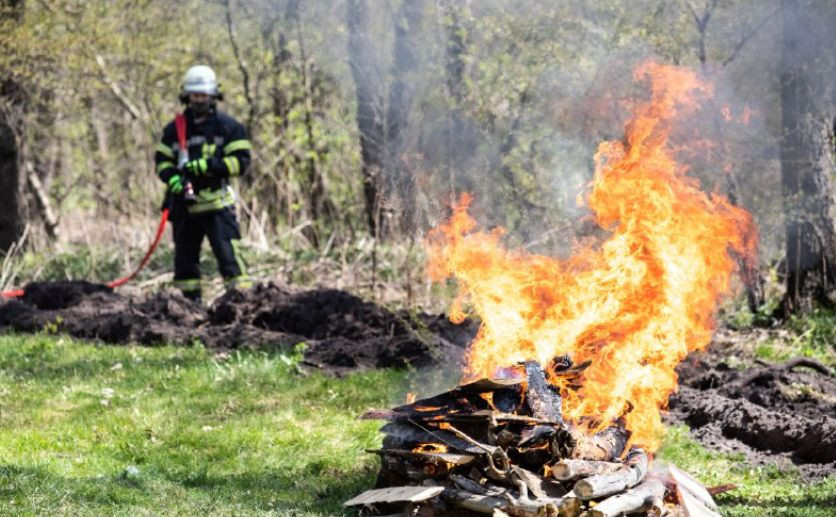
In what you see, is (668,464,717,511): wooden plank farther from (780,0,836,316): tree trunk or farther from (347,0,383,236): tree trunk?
(347,0,383,236): tree trunk

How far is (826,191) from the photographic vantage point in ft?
31.1

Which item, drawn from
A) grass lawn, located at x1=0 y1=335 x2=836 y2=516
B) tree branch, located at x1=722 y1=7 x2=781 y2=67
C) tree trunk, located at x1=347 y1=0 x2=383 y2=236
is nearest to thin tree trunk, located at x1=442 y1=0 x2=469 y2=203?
tree trunk, located at x1=347 y1=0 x2=383 y2=236

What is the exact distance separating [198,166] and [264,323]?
1.88m

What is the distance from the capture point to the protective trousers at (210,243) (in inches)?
418

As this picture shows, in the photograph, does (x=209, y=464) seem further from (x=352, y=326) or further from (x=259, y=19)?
(x=259, y=19)

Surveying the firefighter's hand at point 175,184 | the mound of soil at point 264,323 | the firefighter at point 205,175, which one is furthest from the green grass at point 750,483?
the firefighter's hand at point 175,184

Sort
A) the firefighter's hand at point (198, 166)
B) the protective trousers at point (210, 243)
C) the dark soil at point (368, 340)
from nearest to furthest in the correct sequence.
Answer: the dark soil at point (368, 340), the firefighter's hand at point (198, 166), the protective trousers at point (210, 243)

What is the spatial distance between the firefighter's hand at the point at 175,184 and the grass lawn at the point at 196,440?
2.10m

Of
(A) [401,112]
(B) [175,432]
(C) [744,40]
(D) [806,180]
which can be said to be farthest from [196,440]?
(C) [744,40]

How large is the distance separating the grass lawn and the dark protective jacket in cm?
223

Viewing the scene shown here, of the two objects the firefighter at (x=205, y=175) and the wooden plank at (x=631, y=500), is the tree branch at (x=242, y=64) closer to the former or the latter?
the firefighter at (x=205, y=175)

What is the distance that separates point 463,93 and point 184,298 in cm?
352

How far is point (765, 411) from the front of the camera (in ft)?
22.2

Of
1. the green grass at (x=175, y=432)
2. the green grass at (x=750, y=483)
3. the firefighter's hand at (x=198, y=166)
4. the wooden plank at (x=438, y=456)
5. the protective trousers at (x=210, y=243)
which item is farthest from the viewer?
the protective trousers at (x=210, y=243)
